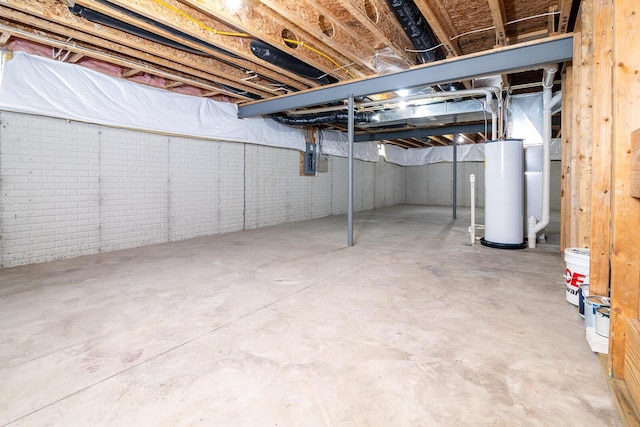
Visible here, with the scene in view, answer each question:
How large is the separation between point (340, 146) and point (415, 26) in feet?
18.3

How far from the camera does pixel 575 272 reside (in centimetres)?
223

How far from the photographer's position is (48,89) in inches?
139

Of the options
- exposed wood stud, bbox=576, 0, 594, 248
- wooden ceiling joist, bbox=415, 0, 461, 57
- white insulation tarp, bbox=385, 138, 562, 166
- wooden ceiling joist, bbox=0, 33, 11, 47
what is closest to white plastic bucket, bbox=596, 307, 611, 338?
exposed wood stud, bbox=576, 0, 594, 248

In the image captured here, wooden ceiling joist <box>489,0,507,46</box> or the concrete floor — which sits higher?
wooden ceiling joist <box>489,0,507,46</box>

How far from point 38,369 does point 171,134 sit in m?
3.89

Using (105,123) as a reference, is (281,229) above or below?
below

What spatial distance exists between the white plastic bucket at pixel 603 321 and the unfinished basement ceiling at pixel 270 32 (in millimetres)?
2279

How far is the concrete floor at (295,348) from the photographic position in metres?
1.26

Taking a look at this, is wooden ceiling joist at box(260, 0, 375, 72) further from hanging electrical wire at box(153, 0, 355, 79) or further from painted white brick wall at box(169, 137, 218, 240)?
painted white brick wall at box(169, 137, 218, 240)

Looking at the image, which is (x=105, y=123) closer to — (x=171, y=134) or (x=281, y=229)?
(x=171, y=134)

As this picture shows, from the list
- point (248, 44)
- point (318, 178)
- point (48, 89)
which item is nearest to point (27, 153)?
point (48, 89)

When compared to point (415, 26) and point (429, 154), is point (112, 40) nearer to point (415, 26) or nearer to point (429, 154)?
point (415, 26)

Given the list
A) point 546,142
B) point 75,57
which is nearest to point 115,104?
point 75,57

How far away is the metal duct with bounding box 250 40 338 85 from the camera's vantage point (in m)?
3.36
